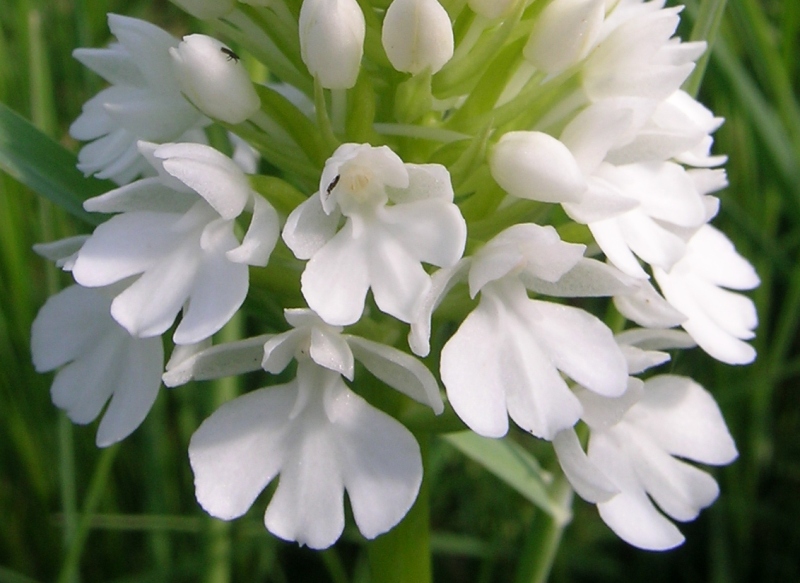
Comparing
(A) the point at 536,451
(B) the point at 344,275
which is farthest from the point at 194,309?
(A) the point at 536,451

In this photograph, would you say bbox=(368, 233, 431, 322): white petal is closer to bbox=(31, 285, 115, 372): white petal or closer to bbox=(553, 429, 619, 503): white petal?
bbox=(553, 429, 619, 503): white petal

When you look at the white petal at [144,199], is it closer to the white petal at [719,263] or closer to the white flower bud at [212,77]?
the white flower bud at [212,77]

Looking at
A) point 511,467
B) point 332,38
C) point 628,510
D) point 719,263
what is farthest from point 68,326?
point 719,263

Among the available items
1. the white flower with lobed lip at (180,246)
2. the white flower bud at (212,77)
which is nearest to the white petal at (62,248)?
the white flower with lobed lip at (180,246)

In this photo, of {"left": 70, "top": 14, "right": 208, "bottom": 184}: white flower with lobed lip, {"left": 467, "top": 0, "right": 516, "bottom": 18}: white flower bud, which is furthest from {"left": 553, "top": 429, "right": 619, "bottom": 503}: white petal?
{"left": 70, "top": 14, "right": 208, "bottom": 184}: white flower with lobed lip

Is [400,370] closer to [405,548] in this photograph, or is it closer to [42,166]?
[405,548]

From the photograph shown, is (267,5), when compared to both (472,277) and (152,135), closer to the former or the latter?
(152,135)
